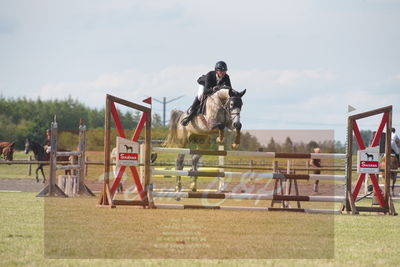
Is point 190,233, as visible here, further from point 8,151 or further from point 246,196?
point 8,151

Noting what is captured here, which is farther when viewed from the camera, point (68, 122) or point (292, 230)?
point (68, 122)

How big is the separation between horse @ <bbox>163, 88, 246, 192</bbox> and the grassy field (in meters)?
1.90

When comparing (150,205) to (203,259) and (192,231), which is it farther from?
(203,259)

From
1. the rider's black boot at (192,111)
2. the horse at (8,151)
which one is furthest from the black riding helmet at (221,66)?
the horse at (8,151)

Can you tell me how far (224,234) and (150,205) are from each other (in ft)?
8.98

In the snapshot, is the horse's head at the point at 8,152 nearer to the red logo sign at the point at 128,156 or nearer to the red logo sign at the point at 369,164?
the red logo sign at the point at 128,156

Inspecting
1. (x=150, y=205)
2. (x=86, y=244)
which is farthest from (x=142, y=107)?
(x=86, y=244)

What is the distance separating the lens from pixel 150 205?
9.13m

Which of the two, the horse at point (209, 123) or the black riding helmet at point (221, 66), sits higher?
the black riding helmet at point (221, 66)

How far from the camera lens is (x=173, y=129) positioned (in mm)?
11906

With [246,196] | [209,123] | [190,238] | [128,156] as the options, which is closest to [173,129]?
[209,123]

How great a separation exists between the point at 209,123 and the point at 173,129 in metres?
1.27

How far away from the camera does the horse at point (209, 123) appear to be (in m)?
10.1

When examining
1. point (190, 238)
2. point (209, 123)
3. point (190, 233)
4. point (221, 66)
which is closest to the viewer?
point (190, 238)
